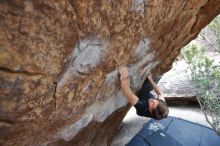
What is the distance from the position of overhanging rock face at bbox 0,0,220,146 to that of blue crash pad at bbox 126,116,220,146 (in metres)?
2.11

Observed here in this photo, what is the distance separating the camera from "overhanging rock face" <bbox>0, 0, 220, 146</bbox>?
8.75ft

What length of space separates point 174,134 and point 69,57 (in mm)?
4212

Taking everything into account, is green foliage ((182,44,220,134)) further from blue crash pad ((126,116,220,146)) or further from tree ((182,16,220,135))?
blue crash pad ((126,116,220,146))

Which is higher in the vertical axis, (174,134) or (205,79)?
(205,79)

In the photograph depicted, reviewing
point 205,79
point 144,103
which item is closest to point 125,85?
point 144,103

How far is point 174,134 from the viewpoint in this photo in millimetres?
6719

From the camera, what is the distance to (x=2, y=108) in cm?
281

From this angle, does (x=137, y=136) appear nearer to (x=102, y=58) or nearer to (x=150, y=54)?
(x=150, y=54)

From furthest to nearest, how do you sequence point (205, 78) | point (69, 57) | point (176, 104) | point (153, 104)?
1. point (176, 104)
2. point (205, 78)
3. point (153, 104)
4. point (69, 57)

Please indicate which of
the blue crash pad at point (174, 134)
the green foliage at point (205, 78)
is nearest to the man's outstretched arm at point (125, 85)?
the blue crash pad at point (174, 134)

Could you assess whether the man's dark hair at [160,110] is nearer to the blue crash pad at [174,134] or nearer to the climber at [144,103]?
the climber at [144,103]

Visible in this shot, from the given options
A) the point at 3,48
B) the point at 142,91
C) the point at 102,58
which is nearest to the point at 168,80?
the point at 142,91

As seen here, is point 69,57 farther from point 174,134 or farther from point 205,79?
point 205,79

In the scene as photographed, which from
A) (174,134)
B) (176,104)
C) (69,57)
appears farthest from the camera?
(176,104)
